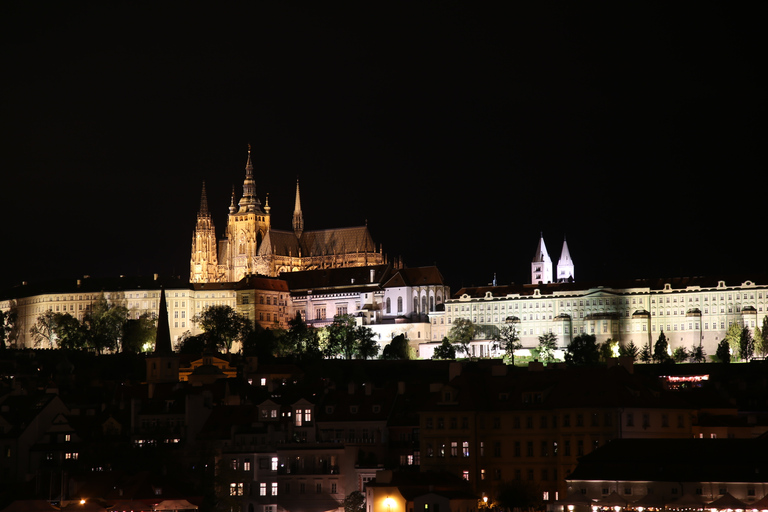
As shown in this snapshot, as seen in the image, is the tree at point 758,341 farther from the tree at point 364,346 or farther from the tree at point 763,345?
the tree at point 364,346

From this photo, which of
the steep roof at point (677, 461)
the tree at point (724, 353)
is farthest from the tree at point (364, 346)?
the steep roof at point (677, 461)

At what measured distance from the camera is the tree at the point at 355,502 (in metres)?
75.6

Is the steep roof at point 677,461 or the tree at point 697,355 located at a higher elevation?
the tree at point 697,355

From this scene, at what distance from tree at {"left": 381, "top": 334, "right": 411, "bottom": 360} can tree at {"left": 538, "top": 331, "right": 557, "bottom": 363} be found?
16.8m

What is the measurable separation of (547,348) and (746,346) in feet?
85.3

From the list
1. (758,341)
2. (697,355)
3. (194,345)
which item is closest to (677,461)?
(194,345)

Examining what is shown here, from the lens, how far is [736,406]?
87.2m

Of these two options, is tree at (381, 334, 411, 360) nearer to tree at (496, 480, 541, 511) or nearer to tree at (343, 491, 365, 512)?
tree at (343, 491, 365, 512)

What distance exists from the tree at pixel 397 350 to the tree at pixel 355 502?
108 metres

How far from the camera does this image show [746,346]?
17825 centimetres

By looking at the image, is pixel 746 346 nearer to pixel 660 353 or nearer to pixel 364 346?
pixel 660 353

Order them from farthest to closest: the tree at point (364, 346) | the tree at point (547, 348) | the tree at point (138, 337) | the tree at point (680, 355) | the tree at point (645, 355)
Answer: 1. the tree at point (547, 348)
2. the tree at point (138, 337)
3. the tree at point (364, 346)
4. the tree at point (680, 355)
5. the tree at point (645, 355)

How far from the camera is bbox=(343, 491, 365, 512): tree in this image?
75.6 metres

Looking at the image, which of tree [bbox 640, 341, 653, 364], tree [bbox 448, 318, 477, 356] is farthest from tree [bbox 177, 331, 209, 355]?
tree [bbox 640, 341, 653, 364]
